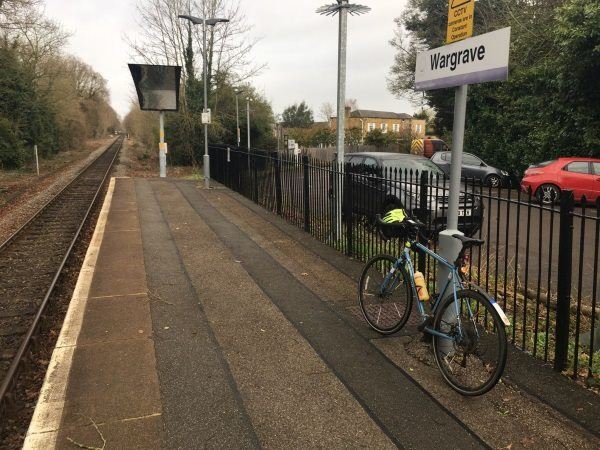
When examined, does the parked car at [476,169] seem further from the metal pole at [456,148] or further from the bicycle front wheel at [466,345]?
the bicycle front wheel at [466,345]

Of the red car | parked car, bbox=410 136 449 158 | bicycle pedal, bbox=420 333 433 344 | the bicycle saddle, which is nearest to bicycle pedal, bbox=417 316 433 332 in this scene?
bicycle pedal, bbox=420 333 433 344

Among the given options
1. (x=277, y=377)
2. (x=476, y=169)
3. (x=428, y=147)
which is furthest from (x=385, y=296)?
(x=428, y=147)

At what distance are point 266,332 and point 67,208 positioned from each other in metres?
11.9

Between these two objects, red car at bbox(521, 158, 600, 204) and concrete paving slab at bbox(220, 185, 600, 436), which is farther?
red car at bbox(521, 158, 600, 204)

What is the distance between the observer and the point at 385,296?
184 inches

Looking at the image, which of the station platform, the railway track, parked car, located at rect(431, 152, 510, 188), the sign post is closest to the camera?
the station platform

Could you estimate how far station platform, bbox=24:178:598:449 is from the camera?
10.4 feet

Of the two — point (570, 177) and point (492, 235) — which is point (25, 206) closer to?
point (492, 235)

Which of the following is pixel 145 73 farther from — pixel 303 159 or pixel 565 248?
pixel 565 248

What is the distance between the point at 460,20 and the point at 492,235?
767 centimetres

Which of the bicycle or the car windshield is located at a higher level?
the car windshield

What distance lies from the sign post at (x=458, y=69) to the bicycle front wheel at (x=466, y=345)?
1.64 ft

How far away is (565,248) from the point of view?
3723 mm

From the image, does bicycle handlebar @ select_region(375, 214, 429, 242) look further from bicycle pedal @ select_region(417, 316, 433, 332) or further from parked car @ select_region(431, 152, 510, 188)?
parked car @ select_region(431, 152, 510, 188)
